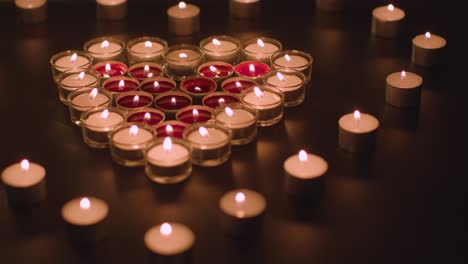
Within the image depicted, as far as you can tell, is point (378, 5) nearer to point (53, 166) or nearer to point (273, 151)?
point (273, 151)

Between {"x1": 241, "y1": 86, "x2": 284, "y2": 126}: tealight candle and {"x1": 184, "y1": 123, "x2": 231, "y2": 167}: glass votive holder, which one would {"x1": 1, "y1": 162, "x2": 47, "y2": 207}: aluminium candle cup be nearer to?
{"x1": 184, "y1": 123, "x2": 231, "y2": 167}: glass votive holder

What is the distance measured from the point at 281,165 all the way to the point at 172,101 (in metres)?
0.41

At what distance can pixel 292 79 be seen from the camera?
2.65m

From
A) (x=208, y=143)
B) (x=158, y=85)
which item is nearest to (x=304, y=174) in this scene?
(x=208, y=143)

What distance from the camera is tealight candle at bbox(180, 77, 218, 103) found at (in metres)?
2.58

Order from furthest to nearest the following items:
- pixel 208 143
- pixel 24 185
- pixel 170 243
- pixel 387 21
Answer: pixel 387 21 < pixel 208 143 < pixel 24 185 < pixel 170 243

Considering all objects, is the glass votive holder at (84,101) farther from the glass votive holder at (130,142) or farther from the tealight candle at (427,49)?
the tealight candle at (427,49)

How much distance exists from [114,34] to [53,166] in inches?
32.6

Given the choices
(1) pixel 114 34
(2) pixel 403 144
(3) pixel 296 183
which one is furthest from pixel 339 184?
(1) pixel 114 34

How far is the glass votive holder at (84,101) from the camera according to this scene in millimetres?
2490

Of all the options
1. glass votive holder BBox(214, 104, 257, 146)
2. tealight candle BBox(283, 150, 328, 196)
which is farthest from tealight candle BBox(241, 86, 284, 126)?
tealight candle BBox(283, 150, 328, 196)

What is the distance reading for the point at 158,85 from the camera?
263cm

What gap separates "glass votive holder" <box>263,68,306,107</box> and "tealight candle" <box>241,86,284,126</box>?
4 cm

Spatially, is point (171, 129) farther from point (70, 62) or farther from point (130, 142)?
point (70, 62)
